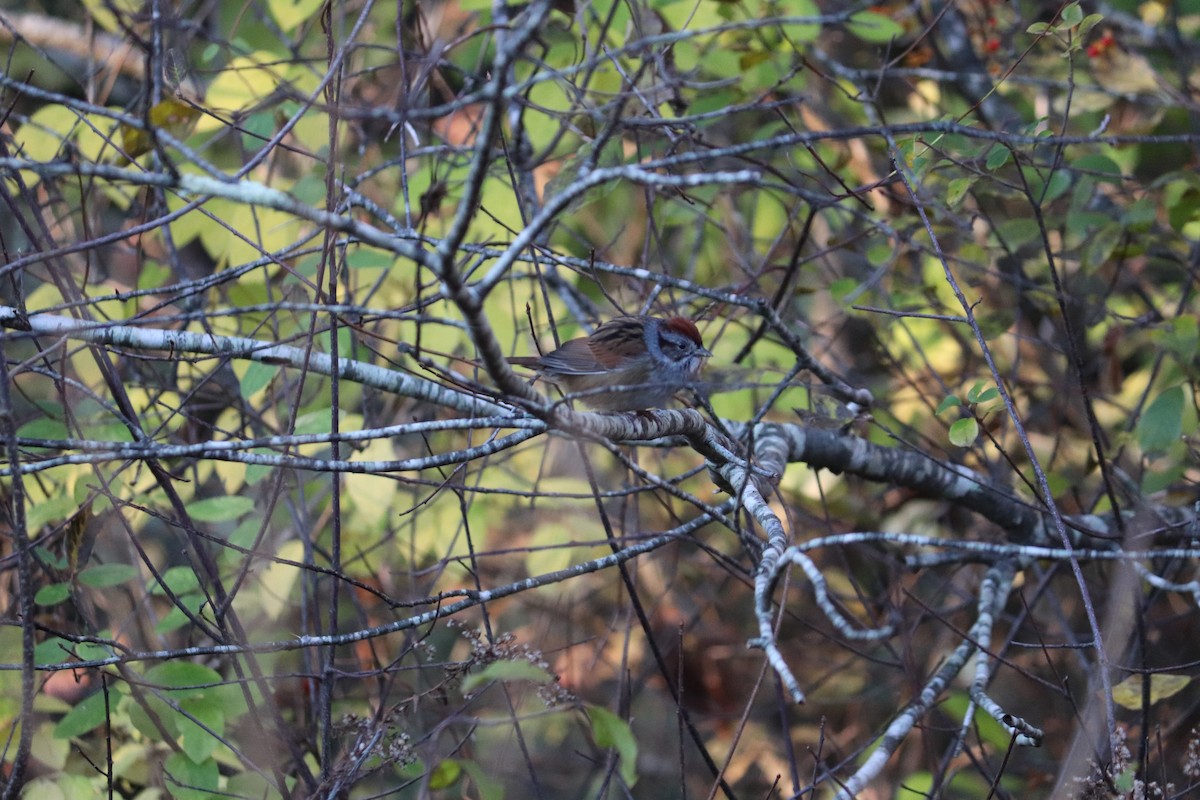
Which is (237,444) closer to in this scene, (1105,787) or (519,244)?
(519,244)

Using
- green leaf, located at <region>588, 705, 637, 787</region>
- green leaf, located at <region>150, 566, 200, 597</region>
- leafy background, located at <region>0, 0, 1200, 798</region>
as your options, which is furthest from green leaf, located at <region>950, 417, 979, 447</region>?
green leaf, located at <region>150, 566, 200, 597</region>

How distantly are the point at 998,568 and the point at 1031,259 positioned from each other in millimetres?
2101

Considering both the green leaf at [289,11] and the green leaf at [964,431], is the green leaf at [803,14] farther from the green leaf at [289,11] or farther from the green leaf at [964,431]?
the green leaf at [964,431]

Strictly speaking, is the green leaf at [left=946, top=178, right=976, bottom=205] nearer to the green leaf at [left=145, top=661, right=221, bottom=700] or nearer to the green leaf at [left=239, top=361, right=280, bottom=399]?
the green leaf at [left=239, top=361, right=280, bottom=399]

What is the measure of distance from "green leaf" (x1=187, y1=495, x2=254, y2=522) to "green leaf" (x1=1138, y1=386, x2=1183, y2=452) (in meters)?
3.42

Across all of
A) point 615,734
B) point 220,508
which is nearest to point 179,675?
point 220,508

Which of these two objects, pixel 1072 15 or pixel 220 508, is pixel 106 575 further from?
pixel 1072 15

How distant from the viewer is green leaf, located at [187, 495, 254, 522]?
3.62 m

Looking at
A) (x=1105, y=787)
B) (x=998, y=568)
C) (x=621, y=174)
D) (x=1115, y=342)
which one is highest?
(x=1115, y=342)

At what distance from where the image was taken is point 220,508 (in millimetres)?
3645

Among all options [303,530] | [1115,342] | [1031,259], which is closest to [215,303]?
[303,530]

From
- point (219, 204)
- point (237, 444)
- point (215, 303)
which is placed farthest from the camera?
point (215, 303)

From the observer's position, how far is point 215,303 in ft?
17.4

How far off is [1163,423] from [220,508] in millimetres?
3606
